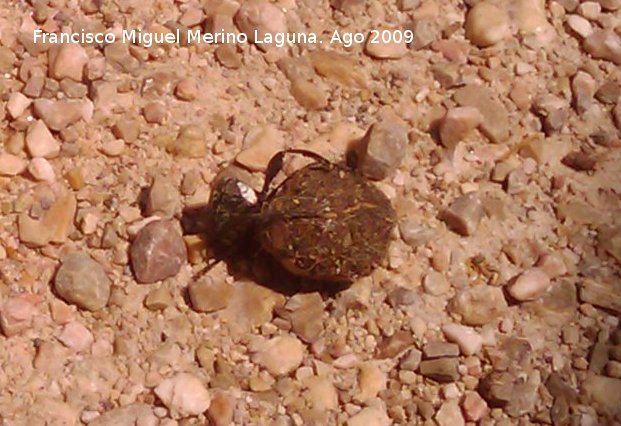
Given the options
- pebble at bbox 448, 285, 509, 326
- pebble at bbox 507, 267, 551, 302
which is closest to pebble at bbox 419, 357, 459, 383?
pebble at bbox 448, 285, 509, 326

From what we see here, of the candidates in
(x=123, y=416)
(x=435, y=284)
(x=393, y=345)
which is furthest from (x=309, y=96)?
Answer: (x=123, y=416)

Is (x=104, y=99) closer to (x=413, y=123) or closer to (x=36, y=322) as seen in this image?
(x=36, y=322)

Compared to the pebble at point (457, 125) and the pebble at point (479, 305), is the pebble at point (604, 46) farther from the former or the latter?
the pebble at point (479, 305)

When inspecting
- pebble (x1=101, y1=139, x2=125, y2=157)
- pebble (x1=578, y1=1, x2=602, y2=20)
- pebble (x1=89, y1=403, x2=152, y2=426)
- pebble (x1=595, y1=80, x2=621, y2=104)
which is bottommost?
pebble (x1=89, y1=403, x2=152, y2=426)

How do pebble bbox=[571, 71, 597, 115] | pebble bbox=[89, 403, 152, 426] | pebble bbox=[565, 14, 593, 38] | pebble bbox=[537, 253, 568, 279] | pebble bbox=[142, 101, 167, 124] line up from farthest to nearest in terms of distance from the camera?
pebble bbox=[565, 14, 593, 38] < pebble bbox=[571, 71, 597, 115] < pebble bbox=[142, 101, 167, 124] < pebble bbox=[537, 253, 568, 279] < pebble bbox=[89, 403, 152, 426]

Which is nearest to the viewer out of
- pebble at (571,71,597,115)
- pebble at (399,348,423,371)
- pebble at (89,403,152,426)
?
pebble at (89,403,152,426)

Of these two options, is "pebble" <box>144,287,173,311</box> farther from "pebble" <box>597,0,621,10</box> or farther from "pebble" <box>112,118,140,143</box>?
"pebble" <box>597,0,621,10</box>

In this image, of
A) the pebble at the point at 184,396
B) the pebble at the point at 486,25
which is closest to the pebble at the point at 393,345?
the pebble at the point at 184,396
